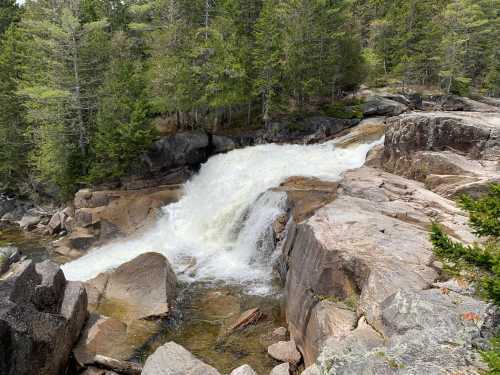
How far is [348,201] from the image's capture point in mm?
15422

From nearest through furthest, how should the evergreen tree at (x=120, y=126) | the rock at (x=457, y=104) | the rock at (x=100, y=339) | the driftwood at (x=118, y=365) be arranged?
the driftwood at (x=118, y=365) → the rock at (x=100, y=339) → the evergreen tree at (x=120, y=126) → the rock at (x=457, y=104)

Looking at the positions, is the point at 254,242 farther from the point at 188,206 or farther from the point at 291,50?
the point at 291,50

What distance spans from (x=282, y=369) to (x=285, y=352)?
112 cm

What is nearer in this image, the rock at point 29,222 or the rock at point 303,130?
the rock at point 29,222

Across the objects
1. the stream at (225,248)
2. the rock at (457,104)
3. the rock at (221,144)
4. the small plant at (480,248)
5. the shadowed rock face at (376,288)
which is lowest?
the stream at (225,248)

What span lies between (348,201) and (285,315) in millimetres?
5658

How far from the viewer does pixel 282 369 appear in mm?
10203

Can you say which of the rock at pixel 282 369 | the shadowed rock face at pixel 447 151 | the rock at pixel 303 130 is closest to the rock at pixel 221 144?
the rock at pixel 303 130

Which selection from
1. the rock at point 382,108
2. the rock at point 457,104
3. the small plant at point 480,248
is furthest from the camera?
the rock at point 457,104

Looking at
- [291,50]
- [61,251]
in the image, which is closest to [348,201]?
[61,251]

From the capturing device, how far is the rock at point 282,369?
10.1m

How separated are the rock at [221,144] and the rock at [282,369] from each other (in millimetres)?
22192

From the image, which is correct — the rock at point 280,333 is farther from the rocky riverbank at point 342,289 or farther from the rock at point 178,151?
the rock at point 178,151

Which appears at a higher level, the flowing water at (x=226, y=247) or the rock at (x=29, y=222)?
the flowing water at (x=226, y=247)
